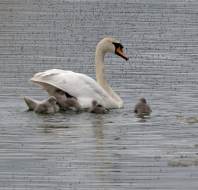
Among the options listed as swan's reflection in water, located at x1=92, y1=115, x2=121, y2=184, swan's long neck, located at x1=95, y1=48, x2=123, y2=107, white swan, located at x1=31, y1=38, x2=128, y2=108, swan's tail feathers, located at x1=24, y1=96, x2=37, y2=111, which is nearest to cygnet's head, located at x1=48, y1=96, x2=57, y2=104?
swan's tail feathers, located at x1=24, y1=96, x2=37, y2=111

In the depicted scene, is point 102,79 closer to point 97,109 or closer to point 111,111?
point 111,111

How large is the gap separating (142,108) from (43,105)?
4.70 feet

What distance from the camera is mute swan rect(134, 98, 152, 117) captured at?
17.1 metres

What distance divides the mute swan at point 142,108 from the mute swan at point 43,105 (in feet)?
3.96

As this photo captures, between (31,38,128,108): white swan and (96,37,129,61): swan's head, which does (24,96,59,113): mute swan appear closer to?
(31,38,128,108): white swan

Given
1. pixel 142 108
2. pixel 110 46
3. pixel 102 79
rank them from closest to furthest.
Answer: pixel 142 108 < pixel 102 79 < pixel 110 46

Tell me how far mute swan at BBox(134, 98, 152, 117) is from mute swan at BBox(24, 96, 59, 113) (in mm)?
1207

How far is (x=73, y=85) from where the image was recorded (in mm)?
17891

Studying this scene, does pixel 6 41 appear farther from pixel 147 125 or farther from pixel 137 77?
pixel 147 125

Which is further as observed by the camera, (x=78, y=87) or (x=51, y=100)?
(x=78, y=87)

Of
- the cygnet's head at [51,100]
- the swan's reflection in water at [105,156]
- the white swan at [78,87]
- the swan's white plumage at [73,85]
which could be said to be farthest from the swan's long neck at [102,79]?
the swan's reflection in water at [105,156]

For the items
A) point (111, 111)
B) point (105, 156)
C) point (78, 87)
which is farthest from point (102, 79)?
point (105, 156)

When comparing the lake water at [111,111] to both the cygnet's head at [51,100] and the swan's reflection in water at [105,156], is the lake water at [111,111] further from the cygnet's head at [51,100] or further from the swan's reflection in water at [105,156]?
the cygnet's head at [51,100]

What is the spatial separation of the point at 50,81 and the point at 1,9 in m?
17.2
